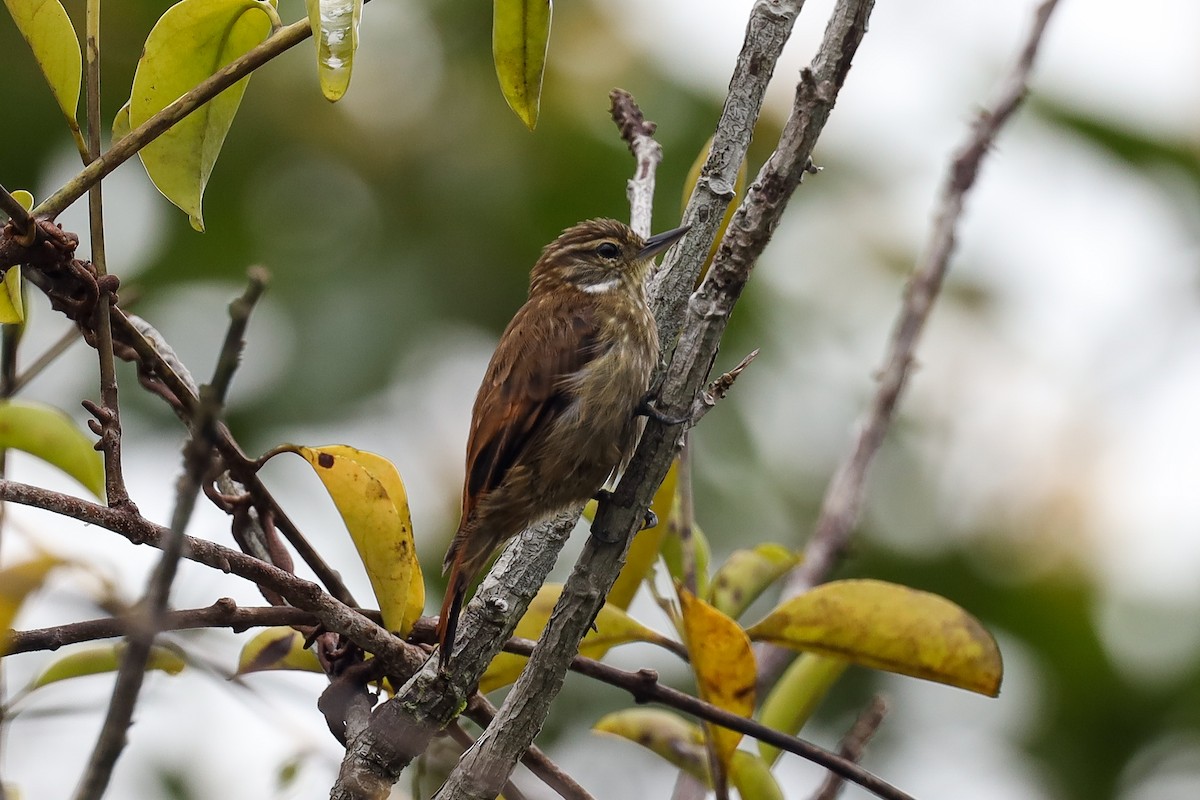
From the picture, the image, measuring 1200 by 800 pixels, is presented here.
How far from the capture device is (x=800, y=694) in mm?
2504

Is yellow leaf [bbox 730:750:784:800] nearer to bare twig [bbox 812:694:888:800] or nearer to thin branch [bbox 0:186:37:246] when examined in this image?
bare twig [bbox 812:694:888:800]

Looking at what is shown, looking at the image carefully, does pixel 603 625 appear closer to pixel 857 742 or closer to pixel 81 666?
pixel 857 742

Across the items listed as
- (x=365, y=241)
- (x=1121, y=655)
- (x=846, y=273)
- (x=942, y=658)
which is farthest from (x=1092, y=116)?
(x=942, y=658)

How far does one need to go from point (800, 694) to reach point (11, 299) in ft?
5.39

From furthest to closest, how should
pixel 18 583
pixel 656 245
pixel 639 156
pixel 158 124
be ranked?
pixel 656 245, pixel 639 156, pixel 158 124, pixel 18 583

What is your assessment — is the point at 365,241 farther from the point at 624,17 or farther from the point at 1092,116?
the point at 1092,116

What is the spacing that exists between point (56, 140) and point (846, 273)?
3540 millimetres

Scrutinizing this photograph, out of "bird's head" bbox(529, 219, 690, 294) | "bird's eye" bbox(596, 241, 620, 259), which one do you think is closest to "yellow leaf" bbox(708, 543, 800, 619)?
"bird's head" bbox(529, 219, 690, 294)

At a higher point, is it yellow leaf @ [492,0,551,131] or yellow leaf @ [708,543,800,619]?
yellow leaf @ [492,0,551,131]

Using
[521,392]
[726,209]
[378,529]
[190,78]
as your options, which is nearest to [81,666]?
[378,529]

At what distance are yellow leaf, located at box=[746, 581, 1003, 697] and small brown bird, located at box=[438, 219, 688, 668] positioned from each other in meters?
0.54

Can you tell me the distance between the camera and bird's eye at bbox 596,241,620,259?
3.40 metres

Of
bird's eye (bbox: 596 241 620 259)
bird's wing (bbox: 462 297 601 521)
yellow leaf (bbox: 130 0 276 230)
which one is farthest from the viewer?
bird's eye (bbox: 596 241 620 259)

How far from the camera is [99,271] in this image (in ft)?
5.62
